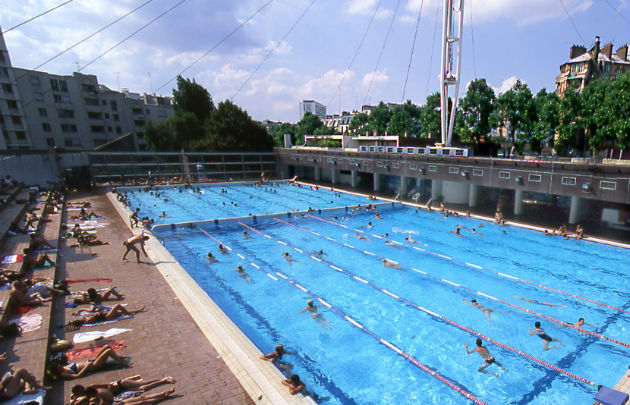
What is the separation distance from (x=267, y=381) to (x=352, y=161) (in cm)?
3227

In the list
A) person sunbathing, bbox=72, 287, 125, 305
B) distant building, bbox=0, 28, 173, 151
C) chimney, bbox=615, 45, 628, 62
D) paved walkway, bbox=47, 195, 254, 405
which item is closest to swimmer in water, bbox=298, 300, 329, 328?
paved walkway, bbox=47, 195, 254, 405

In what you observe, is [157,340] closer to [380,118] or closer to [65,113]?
[65,113]

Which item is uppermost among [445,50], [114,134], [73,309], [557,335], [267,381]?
[445,50]

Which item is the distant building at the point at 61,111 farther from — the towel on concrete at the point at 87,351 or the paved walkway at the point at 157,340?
the towel on concrete at the point at 87,351

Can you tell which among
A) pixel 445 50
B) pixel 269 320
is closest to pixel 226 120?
pixel 445 50

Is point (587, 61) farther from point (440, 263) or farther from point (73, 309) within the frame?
point (73, 309)

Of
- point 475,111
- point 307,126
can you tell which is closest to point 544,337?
point 475,111

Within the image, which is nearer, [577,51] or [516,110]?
[516,110]

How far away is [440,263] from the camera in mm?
16922

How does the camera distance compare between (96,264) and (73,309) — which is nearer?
(73,309)

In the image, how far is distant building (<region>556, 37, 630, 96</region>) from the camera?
47.1 m

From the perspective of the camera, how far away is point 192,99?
184 feet

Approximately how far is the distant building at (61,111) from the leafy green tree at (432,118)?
48.5m

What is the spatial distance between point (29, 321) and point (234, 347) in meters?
5.48
